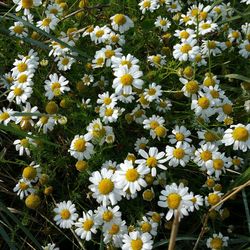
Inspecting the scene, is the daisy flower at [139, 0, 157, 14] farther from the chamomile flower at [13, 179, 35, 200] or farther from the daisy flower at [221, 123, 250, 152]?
the chamomile flower at [13, 179, 35, 200]

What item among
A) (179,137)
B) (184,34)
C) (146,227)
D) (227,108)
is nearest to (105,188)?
(146,227)

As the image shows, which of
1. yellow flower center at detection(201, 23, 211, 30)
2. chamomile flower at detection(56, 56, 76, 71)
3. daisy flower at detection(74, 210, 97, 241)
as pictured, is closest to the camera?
daisy flower at detection(74, 210, 97, 241)

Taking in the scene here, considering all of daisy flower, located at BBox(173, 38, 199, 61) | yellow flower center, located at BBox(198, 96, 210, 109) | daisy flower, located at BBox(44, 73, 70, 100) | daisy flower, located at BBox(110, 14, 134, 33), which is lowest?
yellow flower center, located at BBox(198, 96, 210, 109)

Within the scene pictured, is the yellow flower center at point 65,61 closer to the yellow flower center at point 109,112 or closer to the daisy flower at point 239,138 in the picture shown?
the yellow flower center at point 109,112

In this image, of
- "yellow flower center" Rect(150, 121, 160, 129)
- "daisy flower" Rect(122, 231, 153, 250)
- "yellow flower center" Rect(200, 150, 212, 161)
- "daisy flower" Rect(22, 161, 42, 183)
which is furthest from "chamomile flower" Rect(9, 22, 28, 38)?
"daisy flower" Rect(122, 231, 153, 250)

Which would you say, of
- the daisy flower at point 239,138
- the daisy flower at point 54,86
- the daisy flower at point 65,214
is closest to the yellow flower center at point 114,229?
the daisy flower at point 65,214

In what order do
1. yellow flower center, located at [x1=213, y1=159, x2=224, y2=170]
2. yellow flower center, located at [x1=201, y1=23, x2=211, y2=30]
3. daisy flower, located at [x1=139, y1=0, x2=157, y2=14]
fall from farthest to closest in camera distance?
daisy flower, located at [x1=139, y1=0, x2=157, y2=14] < yellow flower center, located at [x1=201, y1=23, x2=211, y2=30] < yellow flower center, located at [x1=213, y1=159, x2=224, y2=170]

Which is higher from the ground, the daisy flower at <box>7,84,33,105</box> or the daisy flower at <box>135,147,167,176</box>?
the daisy flower at <box>7,84,33,105</box>

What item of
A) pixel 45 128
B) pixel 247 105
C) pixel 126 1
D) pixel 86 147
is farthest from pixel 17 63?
pixel 247 105
